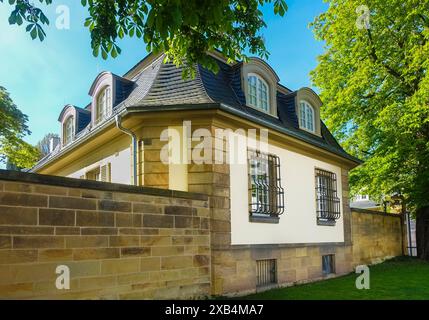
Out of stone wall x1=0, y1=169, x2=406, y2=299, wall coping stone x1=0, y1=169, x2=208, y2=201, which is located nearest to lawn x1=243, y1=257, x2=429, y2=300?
stone wall x1=0, y1=169, x2=406, y2=299

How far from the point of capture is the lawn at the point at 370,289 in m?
8.41

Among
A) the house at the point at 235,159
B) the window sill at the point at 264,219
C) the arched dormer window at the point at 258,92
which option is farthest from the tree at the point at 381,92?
the window sill at the point at 264,219

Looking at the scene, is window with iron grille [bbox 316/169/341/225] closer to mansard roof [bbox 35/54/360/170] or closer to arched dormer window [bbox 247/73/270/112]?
mansard roof [bbox 35/54/360/170]

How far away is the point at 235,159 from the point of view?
8.89m

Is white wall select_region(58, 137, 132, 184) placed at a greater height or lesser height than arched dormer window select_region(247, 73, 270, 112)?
lesser

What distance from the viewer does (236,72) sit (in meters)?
10.4

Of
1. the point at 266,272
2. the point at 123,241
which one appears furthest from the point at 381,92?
the point at 123,241

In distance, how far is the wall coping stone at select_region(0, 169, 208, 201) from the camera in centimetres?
521

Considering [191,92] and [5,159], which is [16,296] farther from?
[5,159]

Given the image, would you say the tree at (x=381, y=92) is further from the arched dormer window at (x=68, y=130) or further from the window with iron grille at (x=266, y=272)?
the arched dormer window at (x=68, y=130)

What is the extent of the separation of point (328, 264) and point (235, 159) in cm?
545

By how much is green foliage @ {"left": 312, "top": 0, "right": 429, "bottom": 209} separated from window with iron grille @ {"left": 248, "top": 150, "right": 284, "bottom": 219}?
7.12 m
